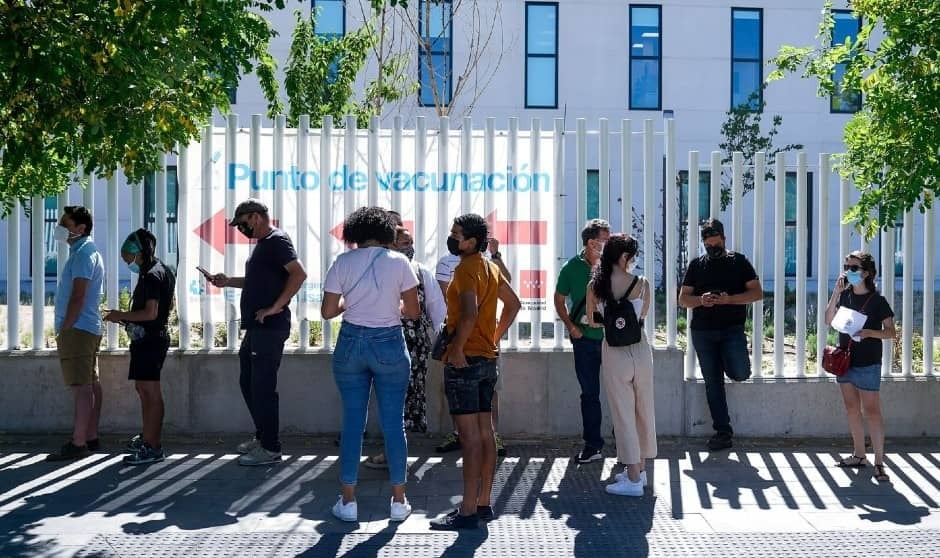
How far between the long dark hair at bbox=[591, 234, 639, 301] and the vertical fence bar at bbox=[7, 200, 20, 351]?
4.75 m

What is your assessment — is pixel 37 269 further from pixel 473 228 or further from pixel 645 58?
pixel 645 58

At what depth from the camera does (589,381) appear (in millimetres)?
7766

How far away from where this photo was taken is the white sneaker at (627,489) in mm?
6887

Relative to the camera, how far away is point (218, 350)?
8789 millimetres

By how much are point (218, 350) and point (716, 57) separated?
1675 centimetres

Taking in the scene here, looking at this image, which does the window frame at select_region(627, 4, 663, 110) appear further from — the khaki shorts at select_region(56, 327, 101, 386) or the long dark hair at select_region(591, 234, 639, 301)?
the khaki shorts at select_region(56, 327, 101, 386)

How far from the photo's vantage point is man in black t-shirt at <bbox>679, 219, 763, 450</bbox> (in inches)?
324

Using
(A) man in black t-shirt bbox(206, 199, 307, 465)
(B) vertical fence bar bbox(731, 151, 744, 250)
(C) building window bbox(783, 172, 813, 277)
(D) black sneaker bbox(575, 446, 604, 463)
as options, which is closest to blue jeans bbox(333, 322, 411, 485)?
(A) man in black t-shirt bbox(206, 199, 307, 465)

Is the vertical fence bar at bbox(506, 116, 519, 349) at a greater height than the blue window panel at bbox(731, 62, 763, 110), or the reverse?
the blue window panel at bbox(731, 62, 763, 110)

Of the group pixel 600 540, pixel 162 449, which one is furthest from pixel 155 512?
pixel 600 540

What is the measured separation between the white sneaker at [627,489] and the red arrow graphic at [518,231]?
→ 265 centimetres

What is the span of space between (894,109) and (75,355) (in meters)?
6.37

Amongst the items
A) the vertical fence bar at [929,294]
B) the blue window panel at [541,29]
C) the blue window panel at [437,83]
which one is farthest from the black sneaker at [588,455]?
the blue window panel at [541,29]

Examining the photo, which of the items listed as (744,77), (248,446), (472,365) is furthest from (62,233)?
(744,77)
